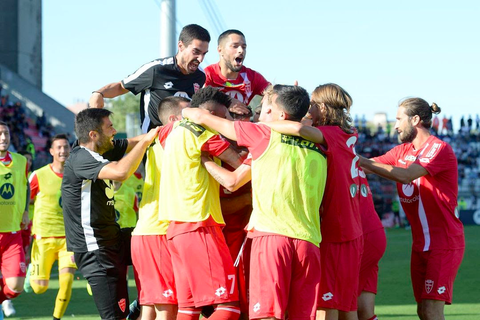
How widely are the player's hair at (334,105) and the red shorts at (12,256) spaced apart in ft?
16.1

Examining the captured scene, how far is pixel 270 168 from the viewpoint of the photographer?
4.96m

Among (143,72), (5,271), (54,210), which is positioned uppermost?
(143,72)

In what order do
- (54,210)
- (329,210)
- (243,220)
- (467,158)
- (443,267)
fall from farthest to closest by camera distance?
(467,158) < (54,210) < (443,267) < (243,220) < (329,210)

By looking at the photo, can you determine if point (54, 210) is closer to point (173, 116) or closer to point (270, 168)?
point (173, 116)

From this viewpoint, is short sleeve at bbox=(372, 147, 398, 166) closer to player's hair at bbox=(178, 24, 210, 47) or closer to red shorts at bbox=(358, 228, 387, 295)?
red shorts at bbox=(358, 228, 387, 295)

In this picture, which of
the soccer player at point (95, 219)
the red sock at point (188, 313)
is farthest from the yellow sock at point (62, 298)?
the red sock at point (188, 313)

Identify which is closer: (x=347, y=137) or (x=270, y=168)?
(x=270, y=168)

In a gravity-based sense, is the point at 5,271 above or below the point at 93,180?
below

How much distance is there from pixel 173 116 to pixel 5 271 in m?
4.13

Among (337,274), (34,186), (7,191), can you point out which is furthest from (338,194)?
(34,186)

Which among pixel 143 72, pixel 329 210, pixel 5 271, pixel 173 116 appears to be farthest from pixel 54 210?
pixel 329 210

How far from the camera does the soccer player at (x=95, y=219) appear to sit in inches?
239

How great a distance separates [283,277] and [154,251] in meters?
1.31

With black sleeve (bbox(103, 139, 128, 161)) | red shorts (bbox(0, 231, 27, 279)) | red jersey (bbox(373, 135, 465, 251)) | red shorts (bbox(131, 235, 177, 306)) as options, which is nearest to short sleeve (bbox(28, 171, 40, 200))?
red shorts (bbox(0, 231, 27, 279))
